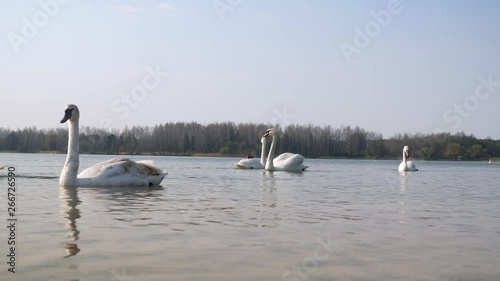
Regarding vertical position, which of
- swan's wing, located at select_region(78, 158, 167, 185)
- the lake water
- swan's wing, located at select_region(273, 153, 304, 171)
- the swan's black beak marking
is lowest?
the lake water

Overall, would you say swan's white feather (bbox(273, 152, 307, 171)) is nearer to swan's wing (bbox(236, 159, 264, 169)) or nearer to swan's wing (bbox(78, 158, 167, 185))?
swan's wing (bbox(236, 159, 264, 169))

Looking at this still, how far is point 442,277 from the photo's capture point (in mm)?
5961

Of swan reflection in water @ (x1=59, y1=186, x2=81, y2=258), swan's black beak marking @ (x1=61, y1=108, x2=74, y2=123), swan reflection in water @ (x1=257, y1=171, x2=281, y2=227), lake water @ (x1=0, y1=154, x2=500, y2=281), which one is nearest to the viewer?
lake water @ (x1=0, y1=154, x2=500, y2=281)

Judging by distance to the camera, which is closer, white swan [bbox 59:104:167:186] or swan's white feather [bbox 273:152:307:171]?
white swan [bbox 59:104:167:186]

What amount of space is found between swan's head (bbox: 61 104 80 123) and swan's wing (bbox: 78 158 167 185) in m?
1.63

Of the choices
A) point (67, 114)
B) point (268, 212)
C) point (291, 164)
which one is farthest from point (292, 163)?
point (268, 212)

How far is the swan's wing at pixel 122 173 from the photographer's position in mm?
16700

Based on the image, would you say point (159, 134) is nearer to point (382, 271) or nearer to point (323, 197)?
point (323, 197)

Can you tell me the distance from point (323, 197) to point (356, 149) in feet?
318

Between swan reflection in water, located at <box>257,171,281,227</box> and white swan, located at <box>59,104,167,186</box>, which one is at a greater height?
white swan, located at <box>59,104,167,186</box>

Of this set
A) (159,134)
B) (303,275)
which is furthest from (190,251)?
(159,134)

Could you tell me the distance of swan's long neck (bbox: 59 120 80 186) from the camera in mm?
16503

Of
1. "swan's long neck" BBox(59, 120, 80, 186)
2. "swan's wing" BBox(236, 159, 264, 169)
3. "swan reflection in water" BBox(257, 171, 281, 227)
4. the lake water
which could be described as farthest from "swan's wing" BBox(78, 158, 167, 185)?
"swan's wing" BBox(236, 159, 264, 169)

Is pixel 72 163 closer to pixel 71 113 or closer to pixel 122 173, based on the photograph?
pixel 122 173
